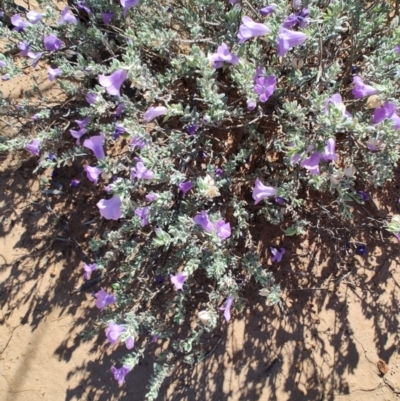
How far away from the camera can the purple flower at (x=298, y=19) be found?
2.17 metres

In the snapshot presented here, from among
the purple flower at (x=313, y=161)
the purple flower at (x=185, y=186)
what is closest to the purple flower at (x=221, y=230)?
the purple flower at (x=185, y=186)

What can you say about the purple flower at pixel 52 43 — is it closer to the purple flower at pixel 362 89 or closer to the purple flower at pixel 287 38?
the purple flower at pixel 287 38

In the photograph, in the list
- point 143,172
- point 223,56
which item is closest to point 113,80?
point 143,172

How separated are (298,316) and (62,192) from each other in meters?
1.94

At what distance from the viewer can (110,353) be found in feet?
10.7

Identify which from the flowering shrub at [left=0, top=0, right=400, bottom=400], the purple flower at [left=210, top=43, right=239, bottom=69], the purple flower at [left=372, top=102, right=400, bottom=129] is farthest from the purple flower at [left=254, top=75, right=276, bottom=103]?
the purple flower at [left=372, top=102, right=400, bottom=129]

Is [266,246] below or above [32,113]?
below

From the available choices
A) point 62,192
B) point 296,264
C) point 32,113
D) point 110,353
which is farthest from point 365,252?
point 32,113

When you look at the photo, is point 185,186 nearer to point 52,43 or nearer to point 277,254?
point 277,254

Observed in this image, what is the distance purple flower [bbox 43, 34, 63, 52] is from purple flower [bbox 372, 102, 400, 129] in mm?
1862

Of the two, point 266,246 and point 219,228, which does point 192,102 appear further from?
point 266,246

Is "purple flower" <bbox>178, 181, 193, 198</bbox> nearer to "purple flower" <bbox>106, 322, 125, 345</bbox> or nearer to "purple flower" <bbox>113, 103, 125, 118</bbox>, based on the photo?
"purple flower" <bbox>113, 103, 125, 118</bbox>

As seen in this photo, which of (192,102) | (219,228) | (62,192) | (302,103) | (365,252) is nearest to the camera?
(219,228)

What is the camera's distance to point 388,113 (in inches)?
85.0
